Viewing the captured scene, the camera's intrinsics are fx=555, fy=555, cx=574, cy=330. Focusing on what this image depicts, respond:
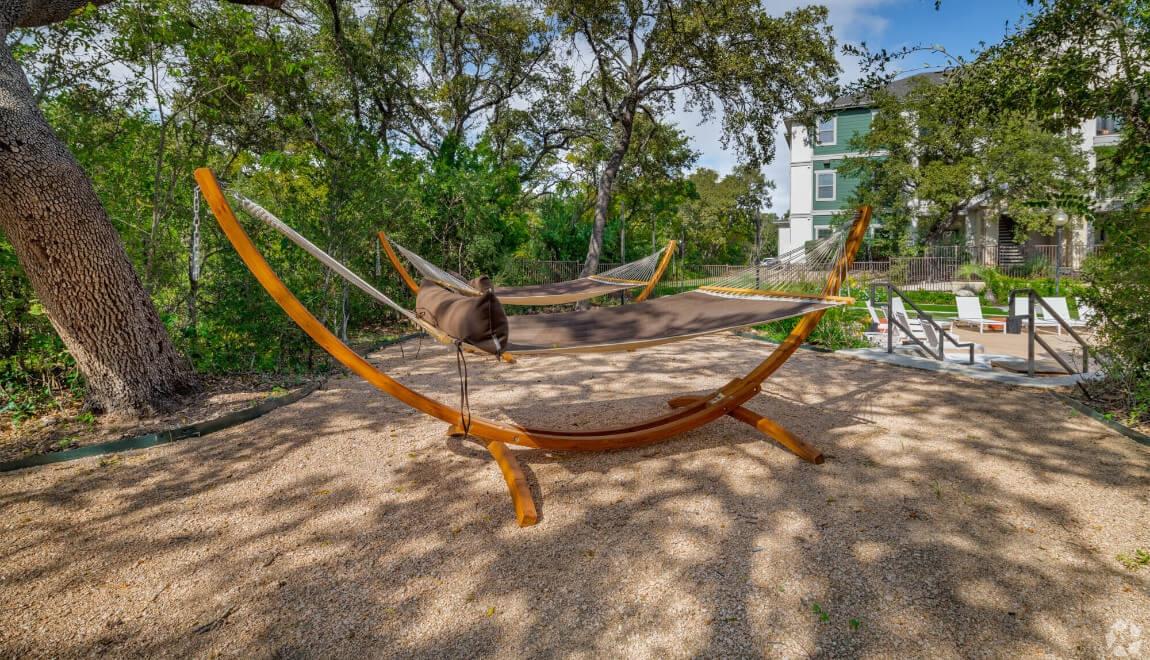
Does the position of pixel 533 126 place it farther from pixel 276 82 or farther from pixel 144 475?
pixel 144 475

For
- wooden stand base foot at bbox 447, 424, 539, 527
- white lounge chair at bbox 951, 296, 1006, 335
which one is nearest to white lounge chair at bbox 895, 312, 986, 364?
white lounge chair at bbox 951, 296, 1006, 335

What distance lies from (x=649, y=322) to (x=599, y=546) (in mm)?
1203

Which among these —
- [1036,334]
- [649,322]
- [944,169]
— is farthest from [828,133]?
[649,322]

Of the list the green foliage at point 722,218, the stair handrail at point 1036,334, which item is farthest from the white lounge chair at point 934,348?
the green foliage at point 722,218

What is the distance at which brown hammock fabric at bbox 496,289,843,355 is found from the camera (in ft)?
7.82

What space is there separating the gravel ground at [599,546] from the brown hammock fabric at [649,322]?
62 cm

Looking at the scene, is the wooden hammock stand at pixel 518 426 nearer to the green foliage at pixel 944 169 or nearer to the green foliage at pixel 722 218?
the green foliage at pixel 944 169

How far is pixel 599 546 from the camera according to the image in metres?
1.90

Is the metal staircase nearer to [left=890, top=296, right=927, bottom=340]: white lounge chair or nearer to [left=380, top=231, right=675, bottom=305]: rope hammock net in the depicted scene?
[left=890, top=296, right=927, bottom=340]: white lounge chair

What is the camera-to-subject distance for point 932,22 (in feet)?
13.4

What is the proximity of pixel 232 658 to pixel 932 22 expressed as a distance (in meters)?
5.37

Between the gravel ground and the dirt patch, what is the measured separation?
0.36 meters

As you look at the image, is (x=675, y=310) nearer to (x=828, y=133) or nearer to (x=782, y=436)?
(x=782, y=436)

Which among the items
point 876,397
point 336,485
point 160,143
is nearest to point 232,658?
point 336,485
